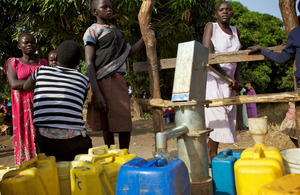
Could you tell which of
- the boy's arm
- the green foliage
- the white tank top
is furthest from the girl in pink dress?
the green foliage

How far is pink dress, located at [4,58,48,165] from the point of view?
10.7 ft

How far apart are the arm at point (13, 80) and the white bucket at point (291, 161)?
270 centimetres

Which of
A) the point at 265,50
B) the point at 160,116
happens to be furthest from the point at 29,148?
the point at 265,50

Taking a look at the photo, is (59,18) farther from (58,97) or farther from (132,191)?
(132,191)

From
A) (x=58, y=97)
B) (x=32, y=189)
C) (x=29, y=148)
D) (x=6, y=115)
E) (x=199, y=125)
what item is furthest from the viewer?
(x=6, y=115)

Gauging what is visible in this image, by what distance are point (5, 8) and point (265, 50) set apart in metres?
7.38

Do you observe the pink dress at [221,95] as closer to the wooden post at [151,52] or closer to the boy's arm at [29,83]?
the wooden post at [151,52]

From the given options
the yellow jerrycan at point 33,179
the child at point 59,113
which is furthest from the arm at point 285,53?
the yellow jerrycan at point 33,179

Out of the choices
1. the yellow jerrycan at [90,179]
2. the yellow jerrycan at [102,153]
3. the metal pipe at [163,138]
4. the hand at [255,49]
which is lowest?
the yellow jerrycan at [90,179]

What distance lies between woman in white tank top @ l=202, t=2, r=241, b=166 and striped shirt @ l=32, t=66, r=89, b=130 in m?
1.47

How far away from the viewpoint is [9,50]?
332 inches

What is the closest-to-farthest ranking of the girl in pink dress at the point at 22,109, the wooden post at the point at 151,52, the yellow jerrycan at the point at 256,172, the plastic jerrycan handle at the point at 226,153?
1. the yellow jerrycan at the point at 256,172
2. the plastic jerrycan handle at the point at 226,153
3. the wooden post at the point at 151,52
4. the girl in pink dress at the point at 22,109

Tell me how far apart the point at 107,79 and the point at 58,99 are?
2.00 ft

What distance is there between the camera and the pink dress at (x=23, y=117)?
3268mm
